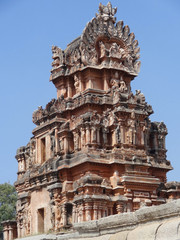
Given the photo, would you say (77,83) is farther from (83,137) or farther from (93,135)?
(93,135)

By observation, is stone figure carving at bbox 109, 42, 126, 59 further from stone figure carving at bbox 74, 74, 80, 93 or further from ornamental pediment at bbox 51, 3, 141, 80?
stone figure carving at bbox 74, 74, 80, 93

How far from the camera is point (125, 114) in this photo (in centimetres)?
2509

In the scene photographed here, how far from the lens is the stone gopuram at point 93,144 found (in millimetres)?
23734

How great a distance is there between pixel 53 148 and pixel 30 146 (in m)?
3.07

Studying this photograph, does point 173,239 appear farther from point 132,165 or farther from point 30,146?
point 30,146

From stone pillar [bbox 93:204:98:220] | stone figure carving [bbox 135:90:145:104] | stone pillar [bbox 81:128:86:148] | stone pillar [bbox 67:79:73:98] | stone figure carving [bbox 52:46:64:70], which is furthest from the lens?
stone figure carving [bbox 52:46:64:70]

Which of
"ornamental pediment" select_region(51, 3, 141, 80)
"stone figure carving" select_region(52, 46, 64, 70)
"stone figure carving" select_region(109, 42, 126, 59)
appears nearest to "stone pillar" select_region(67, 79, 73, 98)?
"ornamental pediment" select_region(51, 3, 141, 80)

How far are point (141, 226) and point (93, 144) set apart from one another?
16369mm

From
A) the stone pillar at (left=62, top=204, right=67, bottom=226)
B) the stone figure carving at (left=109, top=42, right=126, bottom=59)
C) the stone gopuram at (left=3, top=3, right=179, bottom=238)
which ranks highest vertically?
the stone figure carving at (left=109, top=42, right=126, bottom=59)

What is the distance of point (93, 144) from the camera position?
24156 millimetres

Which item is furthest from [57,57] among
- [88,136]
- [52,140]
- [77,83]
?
[88,136]

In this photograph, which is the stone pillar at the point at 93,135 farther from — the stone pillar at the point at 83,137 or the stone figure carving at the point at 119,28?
the stone figure carving at the point at 119,28

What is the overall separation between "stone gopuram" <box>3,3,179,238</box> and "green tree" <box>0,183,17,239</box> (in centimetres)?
2043

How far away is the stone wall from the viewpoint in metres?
6.79
